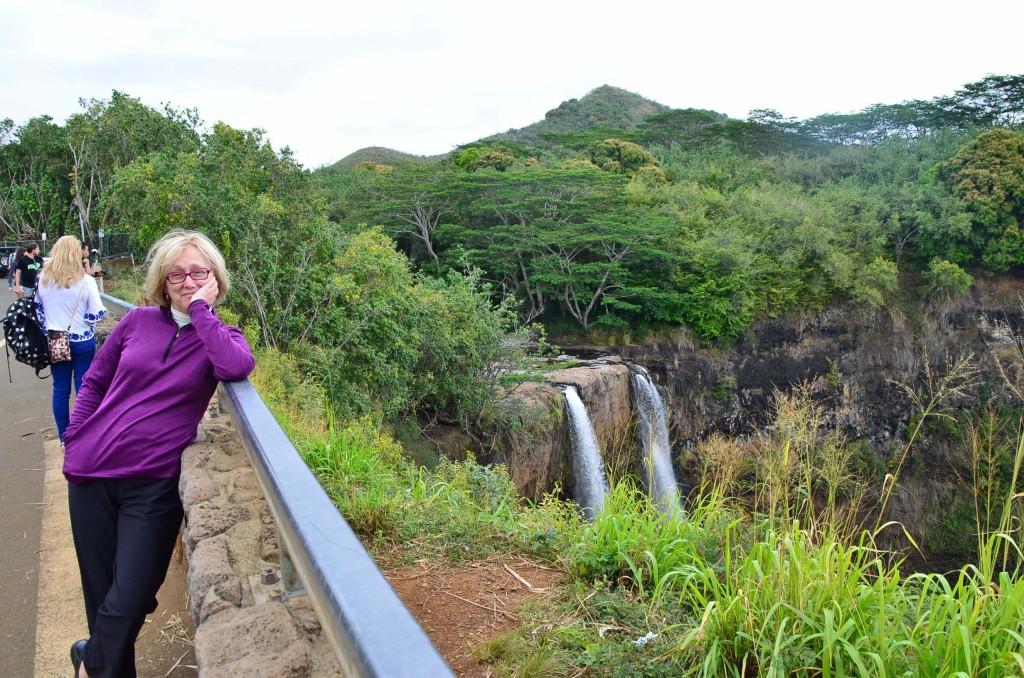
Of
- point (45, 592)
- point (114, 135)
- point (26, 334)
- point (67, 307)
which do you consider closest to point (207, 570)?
point (45, 592)

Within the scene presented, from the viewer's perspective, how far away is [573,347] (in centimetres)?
2362

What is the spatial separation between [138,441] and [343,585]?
1.35 meters

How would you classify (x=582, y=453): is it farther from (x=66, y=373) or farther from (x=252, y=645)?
(x=252, y=645)

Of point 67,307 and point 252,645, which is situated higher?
point 67,307

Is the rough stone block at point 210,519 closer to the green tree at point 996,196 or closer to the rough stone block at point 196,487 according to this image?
the rough stone block at point 196,487

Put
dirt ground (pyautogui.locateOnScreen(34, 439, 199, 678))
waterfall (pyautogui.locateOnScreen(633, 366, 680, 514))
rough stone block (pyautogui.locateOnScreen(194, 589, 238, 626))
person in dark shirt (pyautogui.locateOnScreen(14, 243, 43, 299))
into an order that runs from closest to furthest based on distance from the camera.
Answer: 1. rough stone block (pyautogui.locateOnScreen(194, 589, 238, 626))
2. dirt ground (pyautogui.locateOnScreen(34, 439, 199, 678))
3. person in dark shirt (pyautogui.locateOnScreen(14, 243, 43, 299))
4. waterfall (pyautogui.locateOnScreen(633, 366, 680, 514))

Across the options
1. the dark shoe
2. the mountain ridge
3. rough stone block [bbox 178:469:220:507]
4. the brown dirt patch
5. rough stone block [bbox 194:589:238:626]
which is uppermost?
the mountain ridge

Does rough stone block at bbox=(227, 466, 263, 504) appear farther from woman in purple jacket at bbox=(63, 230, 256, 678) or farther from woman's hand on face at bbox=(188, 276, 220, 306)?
woman's hand on face at bbox=(188, 276, 220, 306)

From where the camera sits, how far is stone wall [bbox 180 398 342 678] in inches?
63.7

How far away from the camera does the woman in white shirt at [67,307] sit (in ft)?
14.2

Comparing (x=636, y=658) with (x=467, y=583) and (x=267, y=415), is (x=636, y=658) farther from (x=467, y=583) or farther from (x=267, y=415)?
(x=267, y=415)

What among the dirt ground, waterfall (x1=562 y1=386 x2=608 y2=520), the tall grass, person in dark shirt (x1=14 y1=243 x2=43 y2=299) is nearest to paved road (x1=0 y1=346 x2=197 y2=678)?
the dirt ground

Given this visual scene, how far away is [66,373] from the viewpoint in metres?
4.47

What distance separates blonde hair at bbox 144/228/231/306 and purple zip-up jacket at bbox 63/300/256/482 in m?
0.08
